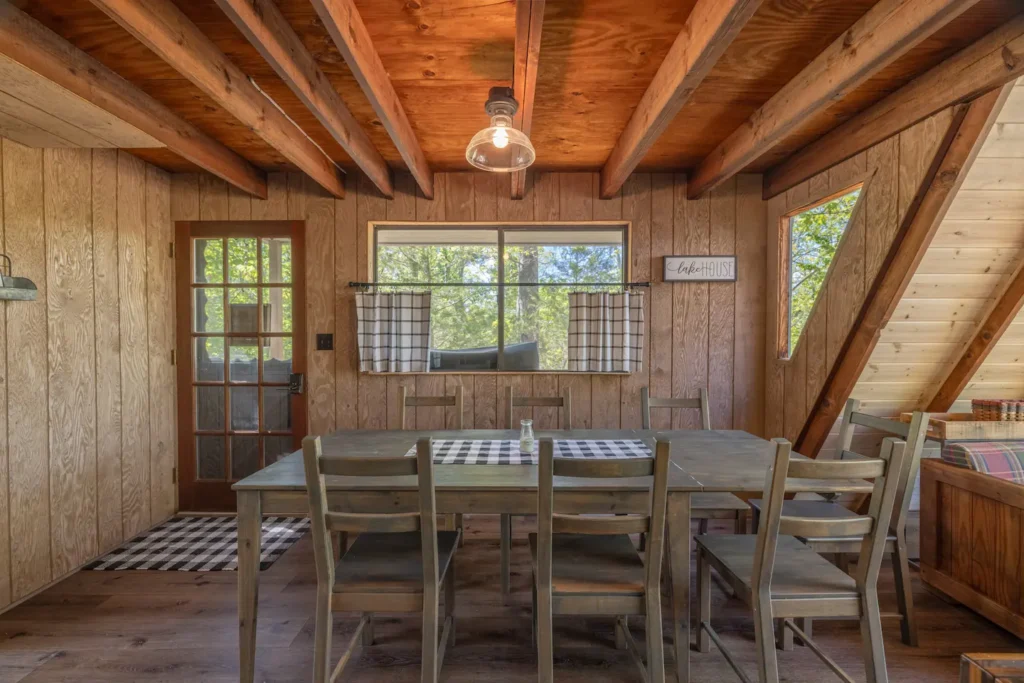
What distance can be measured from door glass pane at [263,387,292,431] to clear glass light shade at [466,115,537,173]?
2272 millimetres

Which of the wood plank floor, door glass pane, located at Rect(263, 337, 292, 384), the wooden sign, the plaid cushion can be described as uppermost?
the wooden sign

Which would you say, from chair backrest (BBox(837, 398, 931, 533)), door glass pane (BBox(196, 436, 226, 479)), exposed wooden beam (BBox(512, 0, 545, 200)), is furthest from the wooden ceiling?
door glass pane (BBox(196, 436, 226, 479))

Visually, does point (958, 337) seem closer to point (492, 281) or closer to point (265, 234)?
point (492, 281)

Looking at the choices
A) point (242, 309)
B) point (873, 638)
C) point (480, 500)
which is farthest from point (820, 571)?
point (242, 309)

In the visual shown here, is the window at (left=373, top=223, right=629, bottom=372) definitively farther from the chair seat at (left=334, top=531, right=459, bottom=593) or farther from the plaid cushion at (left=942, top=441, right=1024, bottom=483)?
the plaid cushion at (left=942, top=441, right=1024, bottom=483)

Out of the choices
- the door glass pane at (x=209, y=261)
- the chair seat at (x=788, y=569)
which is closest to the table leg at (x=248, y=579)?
the chair seat at (x=788, y=569)

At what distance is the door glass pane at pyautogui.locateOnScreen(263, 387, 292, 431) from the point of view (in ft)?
10.8

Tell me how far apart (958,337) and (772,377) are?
983mm

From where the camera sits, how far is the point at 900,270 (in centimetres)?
220

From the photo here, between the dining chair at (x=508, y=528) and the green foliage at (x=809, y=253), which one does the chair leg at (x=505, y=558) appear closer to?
the dining chair at (x=508, y=528)

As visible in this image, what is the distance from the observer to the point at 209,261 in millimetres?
3287

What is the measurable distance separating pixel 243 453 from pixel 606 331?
2.64 meters

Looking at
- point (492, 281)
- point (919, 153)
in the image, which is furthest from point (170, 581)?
point (919, 153)

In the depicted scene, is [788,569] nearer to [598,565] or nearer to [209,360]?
[598,565]
